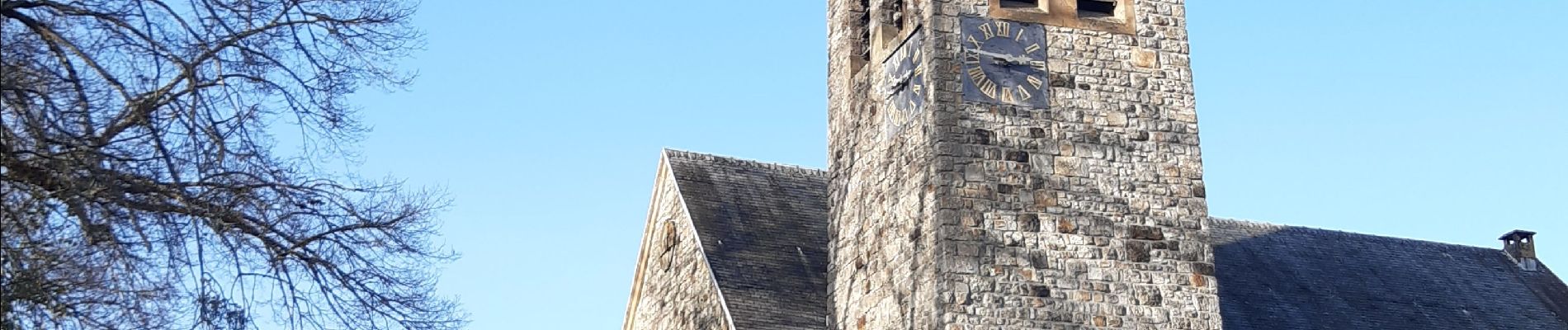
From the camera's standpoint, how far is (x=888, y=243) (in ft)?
53.0

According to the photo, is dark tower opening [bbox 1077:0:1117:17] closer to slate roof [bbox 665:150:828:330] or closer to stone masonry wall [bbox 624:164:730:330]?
slate roof [bbox 665:150:828:330]

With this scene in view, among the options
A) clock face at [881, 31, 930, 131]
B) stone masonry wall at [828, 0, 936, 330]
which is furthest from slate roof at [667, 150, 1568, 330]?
clock face at [881, 31, 930, 131]

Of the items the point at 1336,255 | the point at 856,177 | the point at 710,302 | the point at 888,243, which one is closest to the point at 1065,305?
the point at 888,243

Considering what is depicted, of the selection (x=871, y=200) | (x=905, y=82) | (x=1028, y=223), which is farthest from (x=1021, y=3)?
(x=871, y=200)

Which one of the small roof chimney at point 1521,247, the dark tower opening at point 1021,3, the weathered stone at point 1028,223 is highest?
the small roof chimney at point 1521,247

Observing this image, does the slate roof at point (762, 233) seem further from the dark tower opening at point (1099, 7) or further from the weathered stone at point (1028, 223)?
the dark tower opening at point (1099, 7)

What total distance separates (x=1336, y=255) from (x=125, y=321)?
18597mm

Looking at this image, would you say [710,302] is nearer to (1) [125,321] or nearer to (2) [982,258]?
(2) [982,258]

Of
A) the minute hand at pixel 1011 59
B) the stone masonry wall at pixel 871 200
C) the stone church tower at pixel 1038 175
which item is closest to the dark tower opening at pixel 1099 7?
the stone church tower at pixel 1038 175

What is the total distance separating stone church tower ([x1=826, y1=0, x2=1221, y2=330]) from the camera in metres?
15.1

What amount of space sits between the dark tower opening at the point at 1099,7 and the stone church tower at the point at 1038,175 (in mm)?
13

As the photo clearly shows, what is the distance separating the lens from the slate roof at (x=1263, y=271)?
A: 20062 millimetres

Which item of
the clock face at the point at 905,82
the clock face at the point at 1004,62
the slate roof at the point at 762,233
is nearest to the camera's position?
the clock face at the point at 1004,62

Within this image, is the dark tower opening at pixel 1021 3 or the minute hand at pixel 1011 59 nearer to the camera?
the minute hand at pixel 1011 59
